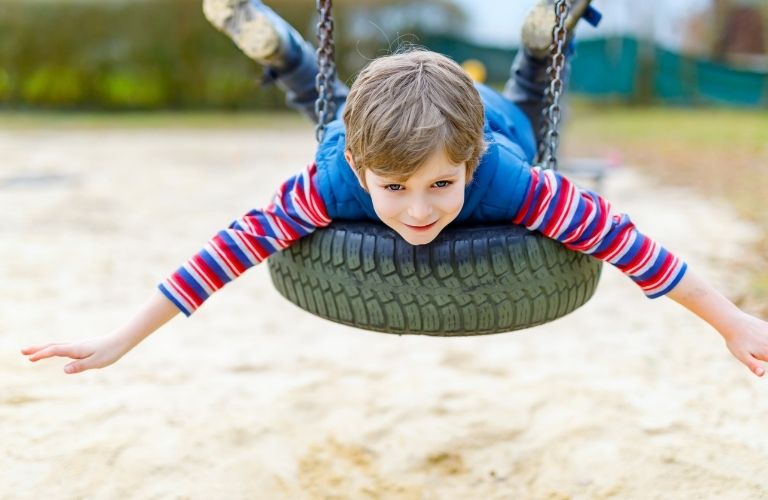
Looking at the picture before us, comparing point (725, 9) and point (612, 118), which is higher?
point (725, 9)

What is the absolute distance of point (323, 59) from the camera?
6.97 feet

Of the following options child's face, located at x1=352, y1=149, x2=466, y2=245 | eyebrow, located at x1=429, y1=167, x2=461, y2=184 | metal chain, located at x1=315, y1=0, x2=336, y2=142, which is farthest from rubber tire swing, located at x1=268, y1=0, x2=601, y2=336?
metal chain, located at x1=315, y1=0, x2=336, y2=142

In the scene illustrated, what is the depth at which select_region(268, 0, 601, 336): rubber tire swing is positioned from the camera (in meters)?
1.84

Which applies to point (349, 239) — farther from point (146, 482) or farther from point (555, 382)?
point (555, 382)

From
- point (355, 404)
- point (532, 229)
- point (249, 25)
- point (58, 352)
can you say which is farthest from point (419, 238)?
point (355, 404)

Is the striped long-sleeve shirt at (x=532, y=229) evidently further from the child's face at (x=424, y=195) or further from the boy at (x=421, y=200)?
the child's face at (x=424, y=195)

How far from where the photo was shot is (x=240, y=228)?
1.96 meters

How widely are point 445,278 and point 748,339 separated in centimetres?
69

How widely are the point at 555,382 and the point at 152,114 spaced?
12606mm

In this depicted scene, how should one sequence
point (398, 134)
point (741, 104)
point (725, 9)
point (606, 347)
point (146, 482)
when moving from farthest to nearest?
point (725, 9) < point (741, 104) < point (606, 347) < point (146, 482) < point (398, 134)

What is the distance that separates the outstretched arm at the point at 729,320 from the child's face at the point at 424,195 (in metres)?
0.58

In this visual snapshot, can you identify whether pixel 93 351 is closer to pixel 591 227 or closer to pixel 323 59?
pixel 323 59

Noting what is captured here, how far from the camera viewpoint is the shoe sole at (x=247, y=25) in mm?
2447

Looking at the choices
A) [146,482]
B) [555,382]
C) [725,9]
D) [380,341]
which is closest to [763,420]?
[555,382]
